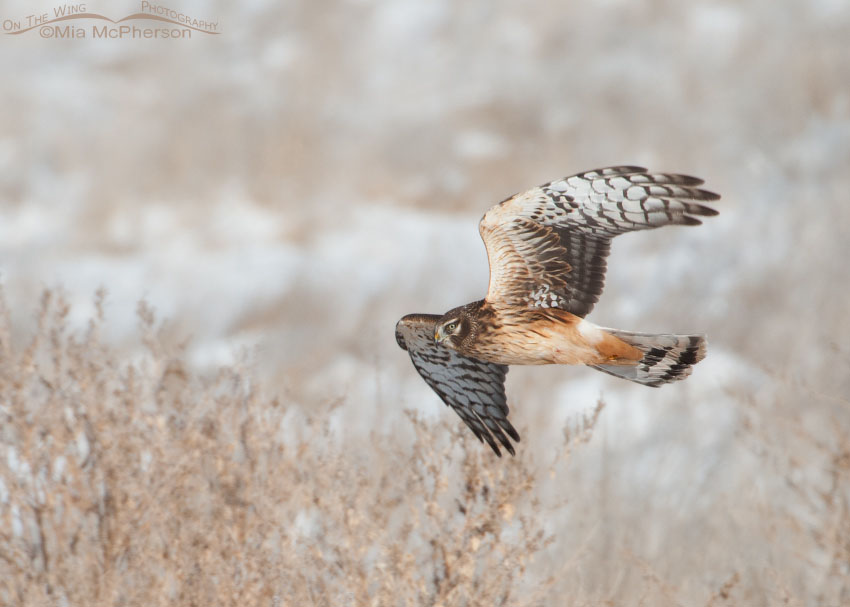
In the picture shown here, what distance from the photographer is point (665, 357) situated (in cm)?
389

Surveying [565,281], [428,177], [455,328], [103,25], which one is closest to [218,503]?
[455,328]

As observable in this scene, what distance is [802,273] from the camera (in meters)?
13.6

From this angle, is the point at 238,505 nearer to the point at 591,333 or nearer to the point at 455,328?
the point at 455,328

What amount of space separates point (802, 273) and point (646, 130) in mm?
4968

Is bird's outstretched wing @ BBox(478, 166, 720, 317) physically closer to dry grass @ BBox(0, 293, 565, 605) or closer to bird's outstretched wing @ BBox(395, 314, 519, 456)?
bird's outstretched wing @ BBox(395, 314, 519, 456)

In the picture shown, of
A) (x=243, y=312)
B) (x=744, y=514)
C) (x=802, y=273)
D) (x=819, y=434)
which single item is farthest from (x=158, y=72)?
(x=744, y=514)

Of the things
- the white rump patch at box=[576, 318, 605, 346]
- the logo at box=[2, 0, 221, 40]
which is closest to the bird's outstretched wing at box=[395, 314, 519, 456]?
the white rump patch at box=[576, 318, 605, 346]

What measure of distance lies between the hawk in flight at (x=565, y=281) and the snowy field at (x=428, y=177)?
495 centimetres

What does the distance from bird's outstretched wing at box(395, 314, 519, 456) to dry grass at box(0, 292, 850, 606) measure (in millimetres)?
113

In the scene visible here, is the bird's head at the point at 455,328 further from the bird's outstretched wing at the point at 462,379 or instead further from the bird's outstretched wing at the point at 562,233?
the bird's outstretched wing at the point at 462,379

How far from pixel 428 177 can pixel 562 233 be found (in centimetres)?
1371

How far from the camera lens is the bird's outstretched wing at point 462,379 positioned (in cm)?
428

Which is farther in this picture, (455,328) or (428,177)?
(428,177)

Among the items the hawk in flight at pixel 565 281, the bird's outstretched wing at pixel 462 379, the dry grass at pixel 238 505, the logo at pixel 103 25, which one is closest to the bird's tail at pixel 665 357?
the hawk in flight at pixel 565 281
